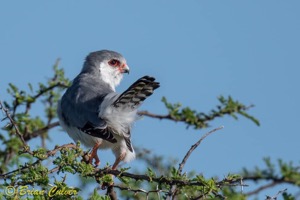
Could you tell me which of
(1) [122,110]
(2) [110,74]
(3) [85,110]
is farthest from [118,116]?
(2) [110,74]

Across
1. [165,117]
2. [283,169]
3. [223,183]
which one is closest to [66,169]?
[223,183]

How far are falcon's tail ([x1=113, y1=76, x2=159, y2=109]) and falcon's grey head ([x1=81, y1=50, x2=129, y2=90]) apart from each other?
1650 millimetres

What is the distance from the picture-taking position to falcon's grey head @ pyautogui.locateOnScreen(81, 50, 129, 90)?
8492mm

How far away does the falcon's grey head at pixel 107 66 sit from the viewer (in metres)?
8.49

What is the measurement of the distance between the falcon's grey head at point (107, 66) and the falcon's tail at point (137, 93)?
65.0 inches

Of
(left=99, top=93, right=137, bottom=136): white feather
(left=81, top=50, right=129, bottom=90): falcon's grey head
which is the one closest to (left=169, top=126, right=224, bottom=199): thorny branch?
(left=99, top=93, right=137, bottom=136): white feather

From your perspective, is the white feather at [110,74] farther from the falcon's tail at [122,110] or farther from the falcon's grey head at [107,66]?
the falcon's tail at [122,110]

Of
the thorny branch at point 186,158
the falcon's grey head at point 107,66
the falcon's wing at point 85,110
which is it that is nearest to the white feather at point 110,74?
the falcon's grey head at point 107,66

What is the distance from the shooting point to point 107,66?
8.62 metres

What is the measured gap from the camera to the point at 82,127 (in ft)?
22.5

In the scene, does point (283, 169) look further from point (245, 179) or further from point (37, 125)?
point (37, 125)

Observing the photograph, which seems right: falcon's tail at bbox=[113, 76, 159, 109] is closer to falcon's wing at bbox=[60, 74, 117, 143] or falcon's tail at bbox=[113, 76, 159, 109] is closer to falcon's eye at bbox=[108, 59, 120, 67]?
falcon's wing at bbox=[60, 74, 117, 143]

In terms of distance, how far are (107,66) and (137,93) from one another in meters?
2.18

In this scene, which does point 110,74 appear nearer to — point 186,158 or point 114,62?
point 114,62
